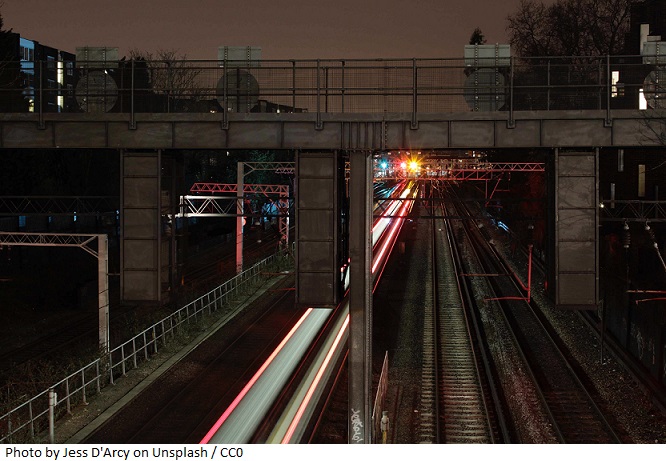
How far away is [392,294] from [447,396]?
19157mm

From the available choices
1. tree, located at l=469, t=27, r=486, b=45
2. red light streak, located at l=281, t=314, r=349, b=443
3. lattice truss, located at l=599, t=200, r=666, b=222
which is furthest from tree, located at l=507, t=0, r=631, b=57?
tree, located at l=469, t=27, r=486, b=45

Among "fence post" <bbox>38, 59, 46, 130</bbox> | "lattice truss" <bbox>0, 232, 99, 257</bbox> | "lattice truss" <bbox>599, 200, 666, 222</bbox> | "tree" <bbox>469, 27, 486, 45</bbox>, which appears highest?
"tree" <bbox>469, 27, 486, 45</bbox>

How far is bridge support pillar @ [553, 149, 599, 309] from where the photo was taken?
48.1ft

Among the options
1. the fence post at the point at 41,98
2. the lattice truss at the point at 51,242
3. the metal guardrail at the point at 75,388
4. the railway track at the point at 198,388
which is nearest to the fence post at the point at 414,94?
the fence post at the point at 41,98

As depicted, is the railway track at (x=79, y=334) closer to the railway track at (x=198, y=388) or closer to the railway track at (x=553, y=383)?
the railway track at (x=198, y=388)

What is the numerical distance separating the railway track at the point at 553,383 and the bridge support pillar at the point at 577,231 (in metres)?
5.50

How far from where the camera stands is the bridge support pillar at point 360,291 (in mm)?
15758

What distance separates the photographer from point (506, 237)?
6594 cm

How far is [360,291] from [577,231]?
4.08 metres

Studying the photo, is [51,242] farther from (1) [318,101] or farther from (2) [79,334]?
(1) [318,101]

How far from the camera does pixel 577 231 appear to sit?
578 inches

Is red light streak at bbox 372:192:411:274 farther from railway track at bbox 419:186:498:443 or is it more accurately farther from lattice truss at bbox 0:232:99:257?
lattice truss at bbox 0:232:99:257

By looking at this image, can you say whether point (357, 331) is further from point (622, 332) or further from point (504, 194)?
point (504, 194)

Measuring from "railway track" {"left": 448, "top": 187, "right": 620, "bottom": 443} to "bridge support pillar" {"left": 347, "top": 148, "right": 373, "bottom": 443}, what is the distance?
215 inches
